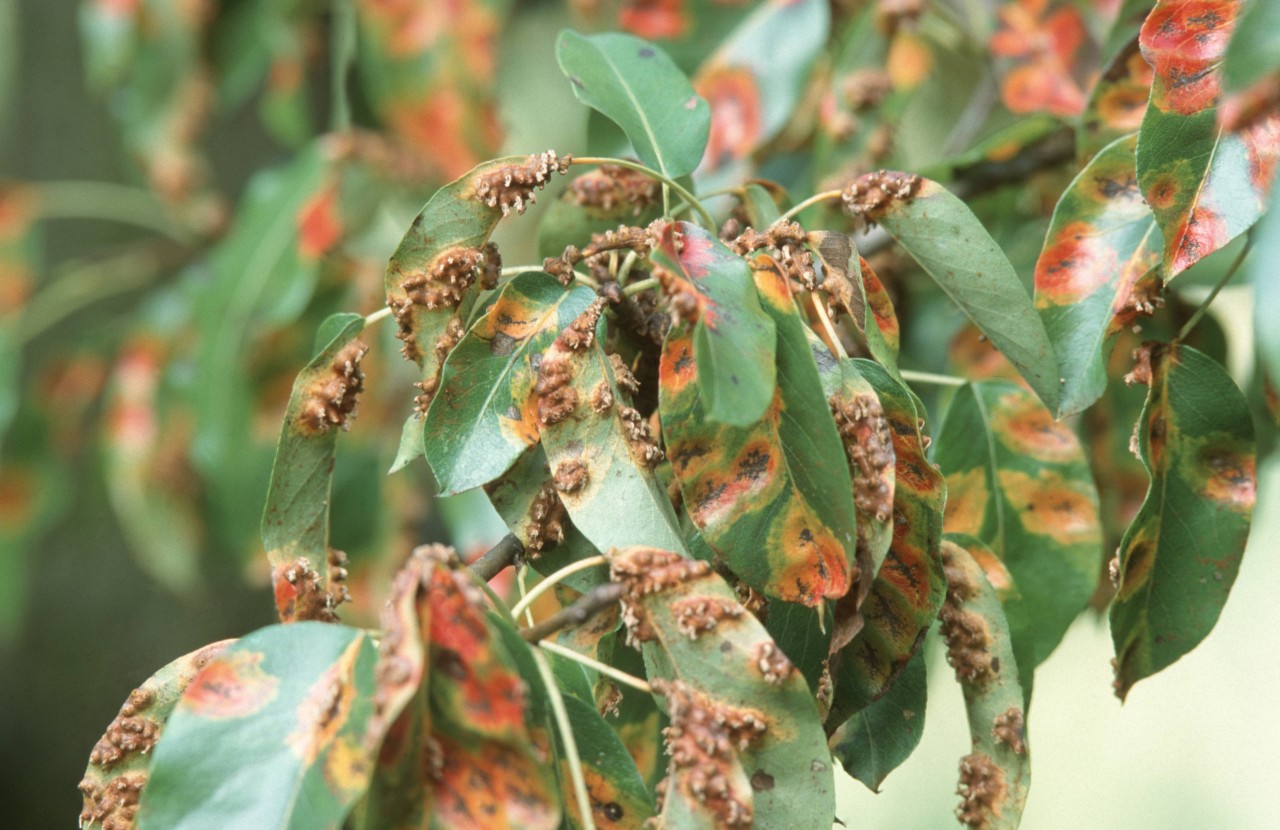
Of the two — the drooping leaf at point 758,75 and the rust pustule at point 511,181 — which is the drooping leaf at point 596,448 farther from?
the drooping leaf at point 758,75

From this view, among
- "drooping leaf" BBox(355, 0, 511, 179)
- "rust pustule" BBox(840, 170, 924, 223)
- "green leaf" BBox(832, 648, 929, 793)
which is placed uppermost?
"drooping leaf" BBox(355, 0, 511, 179)

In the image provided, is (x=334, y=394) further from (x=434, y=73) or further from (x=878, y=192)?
(x=434, y=73)

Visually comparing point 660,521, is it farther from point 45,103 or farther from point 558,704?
point 45,103

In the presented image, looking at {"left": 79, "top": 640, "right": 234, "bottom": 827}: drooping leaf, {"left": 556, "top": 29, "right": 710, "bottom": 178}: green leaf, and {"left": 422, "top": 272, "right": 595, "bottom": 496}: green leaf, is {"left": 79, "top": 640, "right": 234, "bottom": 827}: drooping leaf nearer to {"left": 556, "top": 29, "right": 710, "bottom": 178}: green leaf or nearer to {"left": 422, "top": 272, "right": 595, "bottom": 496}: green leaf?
{"left": 422, "top": 272, "right": 595, "bottom": 496}: green leaf

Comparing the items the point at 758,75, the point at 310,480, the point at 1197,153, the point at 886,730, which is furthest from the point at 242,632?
the point at 1197,153

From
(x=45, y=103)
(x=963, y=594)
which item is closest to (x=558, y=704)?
(x=963, y=594)

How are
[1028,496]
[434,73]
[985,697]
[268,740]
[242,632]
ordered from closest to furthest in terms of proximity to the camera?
[268,740]
[985,697]
[1028,496]
[434,73]
[242,632]

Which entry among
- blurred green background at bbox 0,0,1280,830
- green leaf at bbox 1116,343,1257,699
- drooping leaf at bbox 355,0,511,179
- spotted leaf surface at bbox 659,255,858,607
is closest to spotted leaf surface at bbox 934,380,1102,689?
green leaf at bbox 1116,343,1257,699
